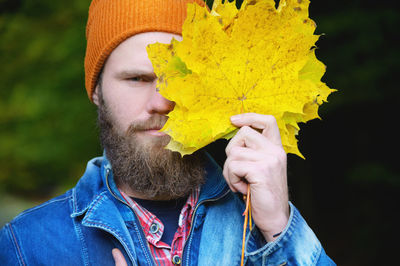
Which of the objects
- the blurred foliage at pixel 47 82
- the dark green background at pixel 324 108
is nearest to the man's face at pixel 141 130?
the dark green background at pixel 324 108

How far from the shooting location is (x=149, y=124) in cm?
162

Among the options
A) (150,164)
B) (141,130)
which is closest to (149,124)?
(141,130)

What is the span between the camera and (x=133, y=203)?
1.75m

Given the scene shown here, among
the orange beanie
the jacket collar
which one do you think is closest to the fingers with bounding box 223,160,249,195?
the jacket collar

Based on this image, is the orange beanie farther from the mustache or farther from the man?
the mustache

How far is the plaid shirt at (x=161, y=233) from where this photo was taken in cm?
161

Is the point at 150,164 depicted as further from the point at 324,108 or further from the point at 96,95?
the point at 324,108

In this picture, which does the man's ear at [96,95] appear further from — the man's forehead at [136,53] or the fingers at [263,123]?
the fingers at [263,123]

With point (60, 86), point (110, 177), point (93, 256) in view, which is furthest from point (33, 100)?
point (93, 256)

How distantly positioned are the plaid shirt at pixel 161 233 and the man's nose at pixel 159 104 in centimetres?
47

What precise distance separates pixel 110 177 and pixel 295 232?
36.1 inches

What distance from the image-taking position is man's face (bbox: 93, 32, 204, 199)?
1.63m

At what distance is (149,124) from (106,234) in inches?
20.6

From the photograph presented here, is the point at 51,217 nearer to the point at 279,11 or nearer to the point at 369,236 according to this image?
the point at 279,11
